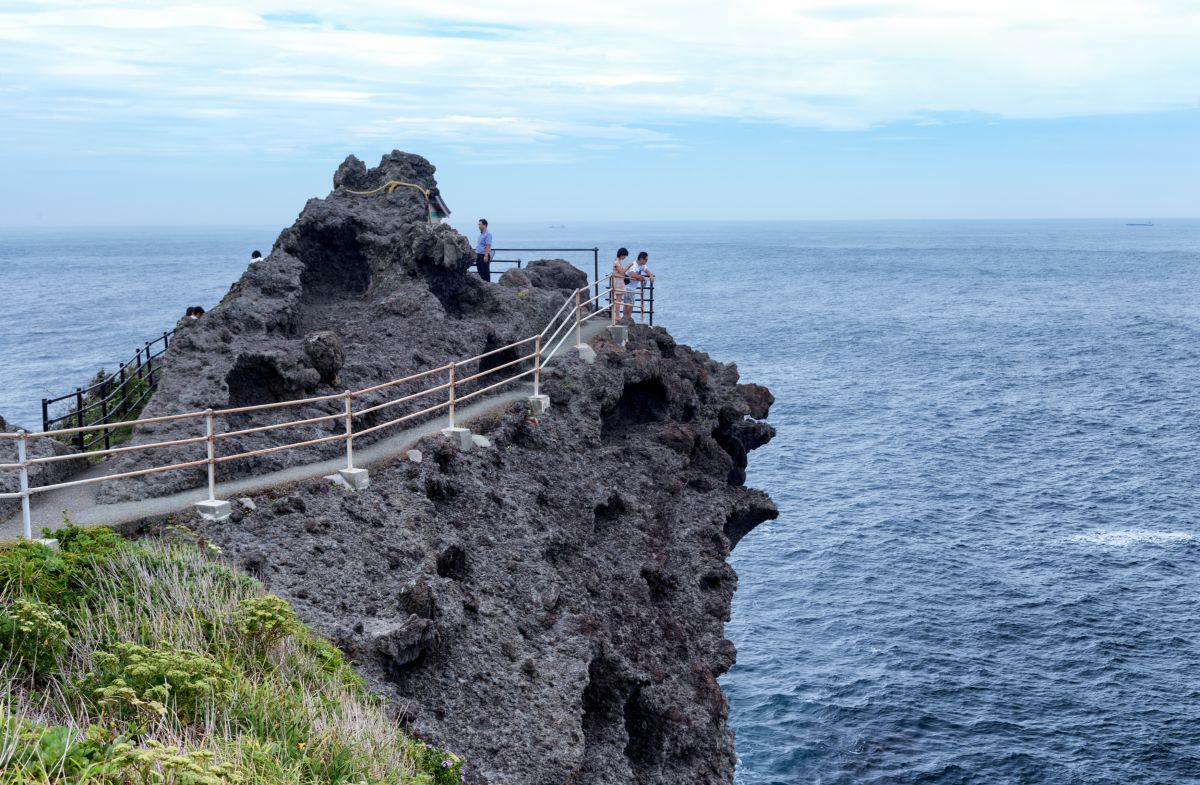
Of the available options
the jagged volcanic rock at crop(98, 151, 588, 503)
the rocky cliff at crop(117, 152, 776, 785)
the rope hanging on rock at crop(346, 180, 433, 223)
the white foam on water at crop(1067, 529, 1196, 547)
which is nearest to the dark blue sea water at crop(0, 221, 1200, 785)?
the white foam on water at crop(1067, 529, 1196, 547)

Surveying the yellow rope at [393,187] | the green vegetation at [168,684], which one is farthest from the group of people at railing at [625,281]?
the green vegetation at [168,684]

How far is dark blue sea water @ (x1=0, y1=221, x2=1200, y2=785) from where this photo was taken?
84.8 ft

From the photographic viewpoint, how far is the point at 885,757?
25.2 meters

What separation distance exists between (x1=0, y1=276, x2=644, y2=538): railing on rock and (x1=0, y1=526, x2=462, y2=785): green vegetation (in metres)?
1.21

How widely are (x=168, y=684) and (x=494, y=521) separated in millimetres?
8834

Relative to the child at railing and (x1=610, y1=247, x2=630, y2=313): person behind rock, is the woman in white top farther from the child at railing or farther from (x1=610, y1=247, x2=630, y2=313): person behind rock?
the child at railing

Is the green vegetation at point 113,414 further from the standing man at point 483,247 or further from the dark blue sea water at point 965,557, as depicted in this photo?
the dark blue sea water at point 965,557

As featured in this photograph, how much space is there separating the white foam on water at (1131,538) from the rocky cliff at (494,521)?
53.6ft

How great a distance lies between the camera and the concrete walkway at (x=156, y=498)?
14.4 metres

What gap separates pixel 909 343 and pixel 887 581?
55.1 m

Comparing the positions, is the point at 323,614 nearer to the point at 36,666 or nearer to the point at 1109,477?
the point at 36,666

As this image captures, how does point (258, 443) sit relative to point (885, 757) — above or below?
above

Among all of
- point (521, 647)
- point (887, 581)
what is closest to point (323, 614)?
point (521, 647)

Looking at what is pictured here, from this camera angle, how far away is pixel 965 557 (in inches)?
1464
